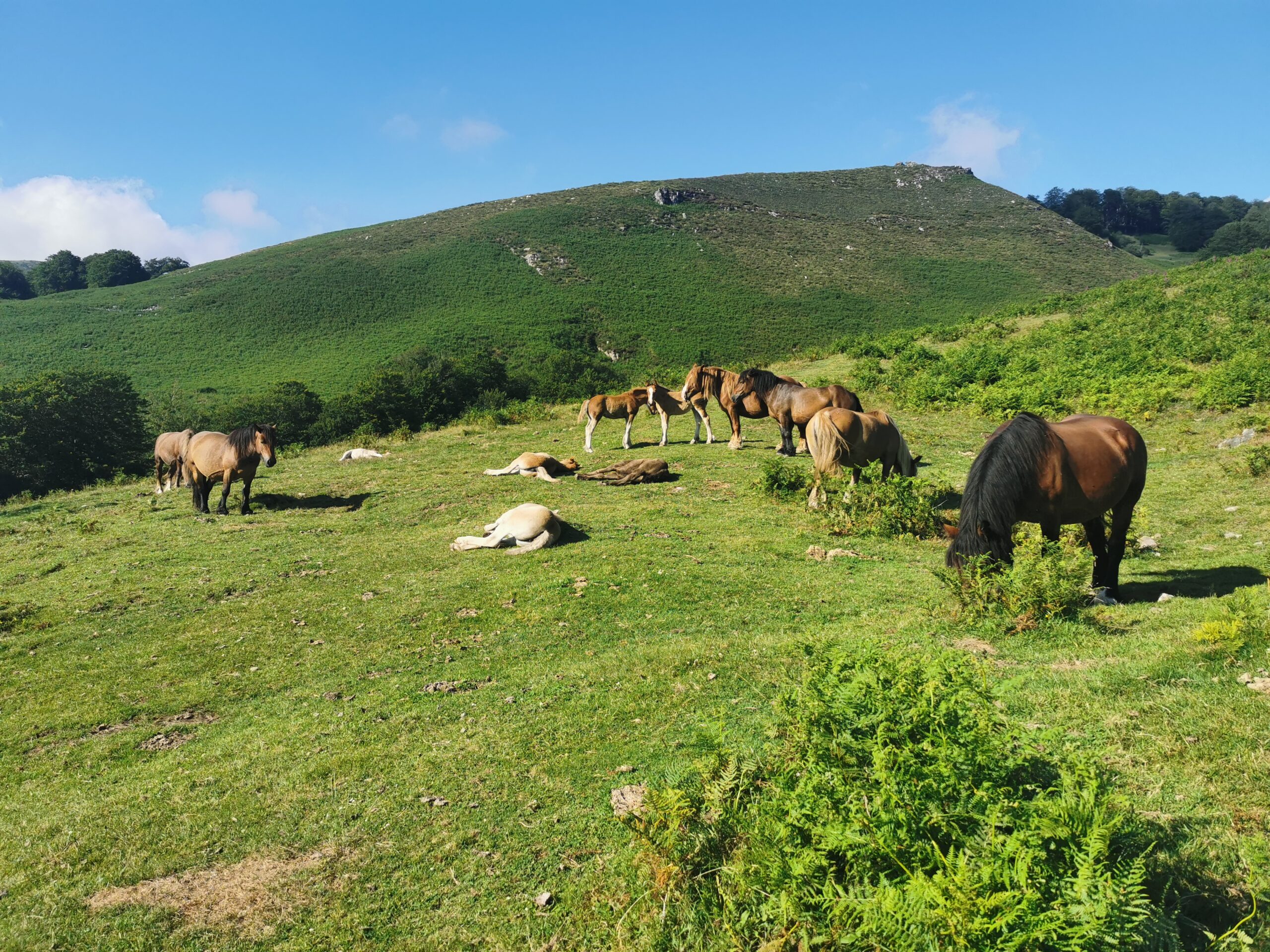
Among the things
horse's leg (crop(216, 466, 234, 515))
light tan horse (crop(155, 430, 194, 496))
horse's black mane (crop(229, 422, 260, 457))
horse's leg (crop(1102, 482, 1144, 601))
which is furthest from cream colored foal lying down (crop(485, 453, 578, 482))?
horse's leg (crop(1102, 482, 1144, 601))

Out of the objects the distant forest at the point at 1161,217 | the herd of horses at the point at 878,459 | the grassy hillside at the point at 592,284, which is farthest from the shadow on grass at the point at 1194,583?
the distant forest at the point at 1161,217

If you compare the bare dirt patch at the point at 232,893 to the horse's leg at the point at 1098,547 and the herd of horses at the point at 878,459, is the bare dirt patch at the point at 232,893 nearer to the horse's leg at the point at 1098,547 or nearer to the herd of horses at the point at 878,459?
the herd of horses at the point at 878,459

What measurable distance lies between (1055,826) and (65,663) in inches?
399

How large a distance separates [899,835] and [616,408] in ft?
60.2

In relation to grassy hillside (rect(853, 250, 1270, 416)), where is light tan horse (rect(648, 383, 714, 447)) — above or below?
below

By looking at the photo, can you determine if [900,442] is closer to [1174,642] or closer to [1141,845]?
[1174,642]

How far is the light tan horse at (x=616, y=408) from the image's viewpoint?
20.6m

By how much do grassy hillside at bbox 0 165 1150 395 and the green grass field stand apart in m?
43.2

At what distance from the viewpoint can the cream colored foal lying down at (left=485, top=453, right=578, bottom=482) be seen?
56.2ft

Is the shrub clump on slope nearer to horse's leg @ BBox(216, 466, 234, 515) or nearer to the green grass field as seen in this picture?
the green grass field

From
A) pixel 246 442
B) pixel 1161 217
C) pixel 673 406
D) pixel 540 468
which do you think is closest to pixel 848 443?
pixel 540 468

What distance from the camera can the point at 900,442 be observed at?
13.8 metres

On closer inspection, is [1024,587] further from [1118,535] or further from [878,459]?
[878,459]

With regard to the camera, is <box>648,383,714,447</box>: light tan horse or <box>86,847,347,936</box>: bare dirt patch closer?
<box>86,847,347,936</box>: bare dirt patch
